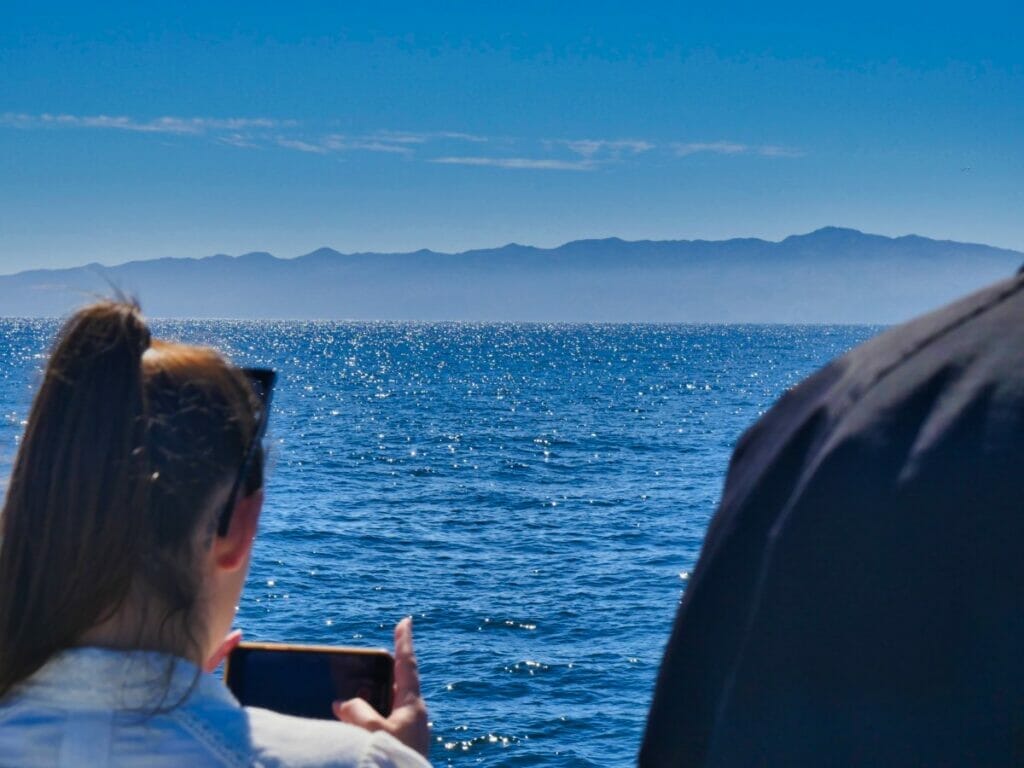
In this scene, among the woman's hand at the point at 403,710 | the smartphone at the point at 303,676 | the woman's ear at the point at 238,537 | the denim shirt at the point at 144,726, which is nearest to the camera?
the denim shirt at the point at 144,726

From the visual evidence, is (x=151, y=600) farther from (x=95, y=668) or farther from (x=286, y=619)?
(x=286, y=619)

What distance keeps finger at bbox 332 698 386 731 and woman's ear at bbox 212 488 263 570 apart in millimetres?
297

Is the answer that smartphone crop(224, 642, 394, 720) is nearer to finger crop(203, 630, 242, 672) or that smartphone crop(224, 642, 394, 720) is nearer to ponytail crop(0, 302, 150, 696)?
finger crop(203, 630, 242, 672)

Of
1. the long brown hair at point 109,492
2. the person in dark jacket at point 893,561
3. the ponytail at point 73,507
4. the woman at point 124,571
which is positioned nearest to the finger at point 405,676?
the woman at point 124,571

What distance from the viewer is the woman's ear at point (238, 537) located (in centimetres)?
164

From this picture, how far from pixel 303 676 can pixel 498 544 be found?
1231 inches

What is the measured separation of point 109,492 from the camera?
154 centimetres

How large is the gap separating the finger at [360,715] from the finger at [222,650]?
0.63ft

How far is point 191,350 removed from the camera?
64.9 inches

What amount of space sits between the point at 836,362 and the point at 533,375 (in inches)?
4354

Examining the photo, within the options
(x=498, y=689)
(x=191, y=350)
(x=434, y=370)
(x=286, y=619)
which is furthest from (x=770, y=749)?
(x=434, y=370)

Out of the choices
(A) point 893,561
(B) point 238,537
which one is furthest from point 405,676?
(A) point 893,561

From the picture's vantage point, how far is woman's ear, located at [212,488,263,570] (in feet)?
5.38

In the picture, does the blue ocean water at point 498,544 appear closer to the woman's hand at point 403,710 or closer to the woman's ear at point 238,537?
the woman's ear at point 238,537
